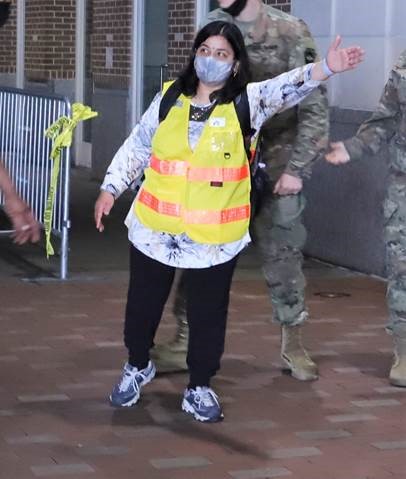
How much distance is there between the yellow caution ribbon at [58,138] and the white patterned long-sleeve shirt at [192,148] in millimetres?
3244

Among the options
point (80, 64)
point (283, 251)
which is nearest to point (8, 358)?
point (283, 251)

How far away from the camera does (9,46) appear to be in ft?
67.4

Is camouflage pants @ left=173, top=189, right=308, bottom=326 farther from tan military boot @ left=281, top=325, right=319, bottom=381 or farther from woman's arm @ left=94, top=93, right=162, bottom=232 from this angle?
woman's arm @ left=94, top=93, right=162, bottom=232

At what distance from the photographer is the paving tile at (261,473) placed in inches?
209

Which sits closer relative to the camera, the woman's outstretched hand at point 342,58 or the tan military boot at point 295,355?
the woman's outstretched hand at point 342,58

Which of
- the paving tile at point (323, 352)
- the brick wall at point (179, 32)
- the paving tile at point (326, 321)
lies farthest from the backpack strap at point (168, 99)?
the brick wall at point (179, 32)

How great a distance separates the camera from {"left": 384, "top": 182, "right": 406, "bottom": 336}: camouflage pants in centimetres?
679

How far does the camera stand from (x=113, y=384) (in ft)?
21.8

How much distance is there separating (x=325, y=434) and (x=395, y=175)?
1.52m

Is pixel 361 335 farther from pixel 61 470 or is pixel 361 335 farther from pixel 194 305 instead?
pixel 61 470

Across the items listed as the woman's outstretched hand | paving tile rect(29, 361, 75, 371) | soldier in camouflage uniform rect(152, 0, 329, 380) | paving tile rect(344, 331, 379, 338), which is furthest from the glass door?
the woman's outstretched hand

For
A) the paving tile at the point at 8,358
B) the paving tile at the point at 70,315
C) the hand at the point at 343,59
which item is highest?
the hand at the point at 343,59

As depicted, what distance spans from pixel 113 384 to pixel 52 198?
3455mm

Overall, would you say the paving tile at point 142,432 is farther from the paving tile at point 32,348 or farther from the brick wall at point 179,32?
the brick wall at point 179,32
